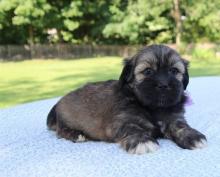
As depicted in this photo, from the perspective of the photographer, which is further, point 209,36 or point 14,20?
point 209,36

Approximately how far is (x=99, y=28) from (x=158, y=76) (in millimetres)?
25381

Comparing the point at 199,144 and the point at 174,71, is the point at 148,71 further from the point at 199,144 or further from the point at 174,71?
the point at 199,144

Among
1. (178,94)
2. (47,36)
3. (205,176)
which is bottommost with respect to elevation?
(47,36)

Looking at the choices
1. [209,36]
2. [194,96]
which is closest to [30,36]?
[209,36]

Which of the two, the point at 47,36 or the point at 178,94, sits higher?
the point at 178,94

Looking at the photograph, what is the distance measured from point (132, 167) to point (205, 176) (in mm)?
514

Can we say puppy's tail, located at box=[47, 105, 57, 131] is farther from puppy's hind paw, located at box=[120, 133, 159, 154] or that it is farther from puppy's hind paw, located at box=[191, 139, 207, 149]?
puppy's hind paw, located at box=[191, 139, 207, 149]

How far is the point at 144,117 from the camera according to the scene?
13.2 feet

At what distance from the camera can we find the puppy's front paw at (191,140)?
3.82 meters

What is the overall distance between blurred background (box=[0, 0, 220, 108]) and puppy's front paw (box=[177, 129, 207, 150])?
1982cm

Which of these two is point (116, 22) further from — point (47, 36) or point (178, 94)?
point (178, 94)

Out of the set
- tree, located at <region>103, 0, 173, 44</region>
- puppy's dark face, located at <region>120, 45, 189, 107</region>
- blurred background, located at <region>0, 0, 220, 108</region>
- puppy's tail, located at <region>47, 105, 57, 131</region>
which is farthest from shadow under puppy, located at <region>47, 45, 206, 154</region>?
tree, located at <region>103, 0, 173, 44</region>

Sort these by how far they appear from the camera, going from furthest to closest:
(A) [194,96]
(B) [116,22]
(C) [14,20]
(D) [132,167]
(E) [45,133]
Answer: (B) [116,22] < (C) [14,20] < (A) [194,96] < (E) [45,133] < (D) [132,167]

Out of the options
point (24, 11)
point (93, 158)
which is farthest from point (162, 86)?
point (24, 11)
